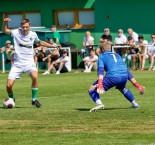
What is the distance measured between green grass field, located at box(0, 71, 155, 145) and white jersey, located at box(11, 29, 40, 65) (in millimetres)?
1064

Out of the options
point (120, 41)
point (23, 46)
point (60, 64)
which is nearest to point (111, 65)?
point (23, 46)

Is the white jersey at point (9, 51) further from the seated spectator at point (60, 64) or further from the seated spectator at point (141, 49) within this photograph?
the seated spectator at point (141, 49)

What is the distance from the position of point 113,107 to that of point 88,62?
16686 mm

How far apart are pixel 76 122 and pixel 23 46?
13.0 ft

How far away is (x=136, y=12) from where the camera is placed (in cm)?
3600

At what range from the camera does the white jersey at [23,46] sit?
52.3ft

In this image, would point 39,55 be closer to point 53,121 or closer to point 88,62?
point 88,62

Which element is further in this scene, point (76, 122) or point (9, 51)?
point (9, 51)

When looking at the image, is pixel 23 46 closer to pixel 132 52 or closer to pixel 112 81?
pixel 112 81

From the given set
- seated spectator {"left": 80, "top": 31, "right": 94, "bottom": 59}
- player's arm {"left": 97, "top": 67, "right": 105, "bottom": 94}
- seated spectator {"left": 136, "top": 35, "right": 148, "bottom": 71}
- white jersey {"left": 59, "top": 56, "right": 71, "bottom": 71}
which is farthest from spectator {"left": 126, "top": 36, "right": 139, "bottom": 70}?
player's arm {"left": 97, "top": 67, "right": 105, "bottom": 94}

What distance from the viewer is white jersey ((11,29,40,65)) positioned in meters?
15.9

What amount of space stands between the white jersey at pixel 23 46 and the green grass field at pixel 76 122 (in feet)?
3.49

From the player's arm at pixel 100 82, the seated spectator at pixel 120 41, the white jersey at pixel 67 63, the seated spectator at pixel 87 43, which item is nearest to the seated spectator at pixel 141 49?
the seated spectator at pixel 120 41

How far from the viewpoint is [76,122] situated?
12.5m
